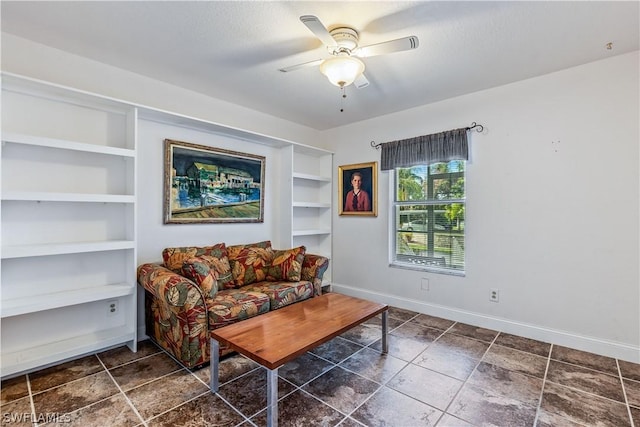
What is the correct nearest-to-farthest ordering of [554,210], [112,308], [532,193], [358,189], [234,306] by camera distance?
1. [234,306]
2. [112,308]
3. [554,210]
4. [532,193]
5. [358,189]

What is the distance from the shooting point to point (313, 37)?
221 cm

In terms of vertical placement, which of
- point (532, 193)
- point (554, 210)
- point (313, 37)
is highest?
point (313, 37)

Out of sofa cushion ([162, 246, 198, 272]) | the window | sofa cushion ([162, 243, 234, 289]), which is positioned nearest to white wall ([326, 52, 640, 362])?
the window

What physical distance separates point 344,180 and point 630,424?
3.50 meters

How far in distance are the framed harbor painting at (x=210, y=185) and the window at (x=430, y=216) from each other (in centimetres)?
185

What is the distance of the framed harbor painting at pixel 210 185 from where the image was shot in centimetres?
306

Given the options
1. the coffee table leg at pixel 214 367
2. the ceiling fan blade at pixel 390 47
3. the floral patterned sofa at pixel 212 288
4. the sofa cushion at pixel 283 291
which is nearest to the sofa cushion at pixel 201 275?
the floral patterned sofa at pixel 212 288

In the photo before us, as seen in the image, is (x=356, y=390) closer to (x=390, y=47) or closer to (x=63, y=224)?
(x=390, y=47)

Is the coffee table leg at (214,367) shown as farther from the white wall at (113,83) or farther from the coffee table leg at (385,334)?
the white wall at (113,83)

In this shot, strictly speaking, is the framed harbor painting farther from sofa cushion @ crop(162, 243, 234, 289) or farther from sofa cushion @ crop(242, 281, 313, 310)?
sofa cushion @ crop(242, 281, 313, 310)

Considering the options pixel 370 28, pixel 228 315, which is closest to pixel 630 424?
pixel 228 315

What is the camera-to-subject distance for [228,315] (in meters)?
2.39

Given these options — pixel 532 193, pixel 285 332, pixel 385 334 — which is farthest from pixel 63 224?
pixel 532 193

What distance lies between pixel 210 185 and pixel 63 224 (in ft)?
4.33
